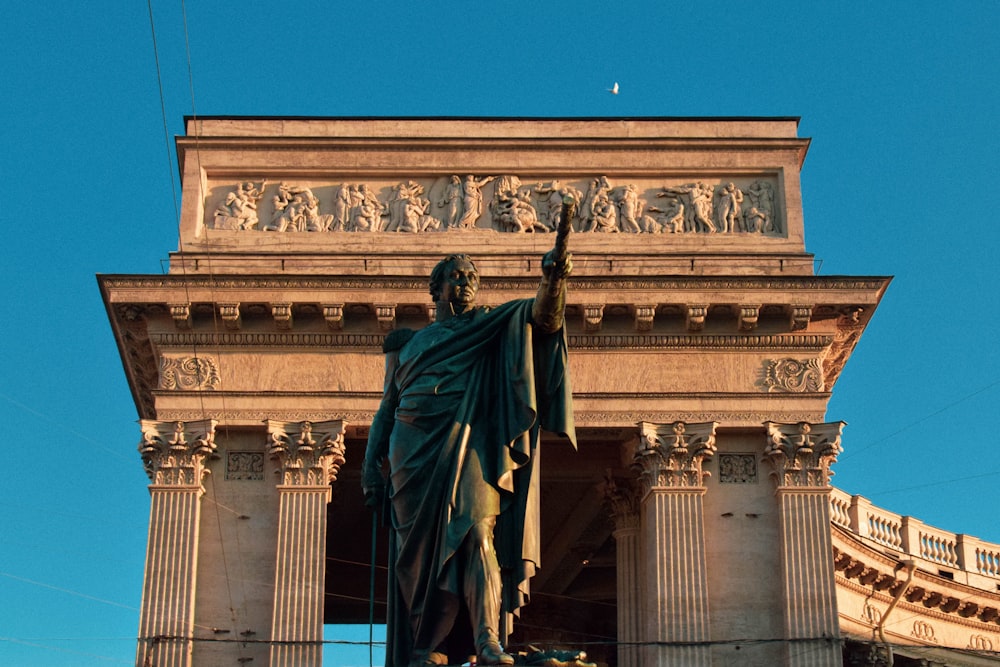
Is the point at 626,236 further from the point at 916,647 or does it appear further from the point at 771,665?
the point at 916,647

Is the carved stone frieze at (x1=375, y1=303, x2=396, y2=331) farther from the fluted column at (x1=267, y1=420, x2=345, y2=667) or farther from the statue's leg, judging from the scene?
the statue's leg

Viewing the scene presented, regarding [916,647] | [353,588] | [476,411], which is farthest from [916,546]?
[476,411]

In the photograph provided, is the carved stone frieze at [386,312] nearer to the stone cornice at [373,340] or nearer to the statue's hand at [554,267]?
the stone cornice at [373,340]

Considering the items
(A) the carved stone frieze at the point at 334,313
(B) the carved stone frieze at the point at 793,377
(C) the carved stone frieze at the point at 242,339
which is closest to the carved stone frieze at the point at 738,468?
(B) the carved stone frieze at the point at 793,377

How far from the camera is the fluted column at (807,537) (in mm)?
28594

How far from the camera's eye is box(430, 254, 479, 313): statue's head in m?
10.5

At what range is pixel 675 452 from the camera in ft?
97.8

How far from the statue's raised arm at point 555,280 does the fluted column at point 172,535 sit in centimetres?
1989

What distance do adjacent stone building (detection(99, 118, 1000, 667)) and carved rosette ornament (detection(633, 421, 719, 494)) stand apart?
0.12 ft

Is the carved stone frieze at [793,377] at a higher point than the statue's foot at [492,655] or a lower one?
higher

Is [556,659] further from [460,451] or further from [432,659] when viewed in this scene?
[460,451]

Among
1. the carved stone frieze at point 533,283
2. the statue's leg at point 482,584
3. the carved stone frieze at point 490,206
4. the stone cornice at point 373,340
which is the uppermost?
the carved stone frieze at point 490,206

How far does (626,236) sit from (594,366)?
289 cm

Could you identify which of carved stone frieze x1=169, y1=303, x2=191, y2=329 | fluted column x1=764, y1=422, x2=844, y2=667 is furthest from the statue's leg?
carved stone frieze x1=169, y1=303, x2=191, y2=329
